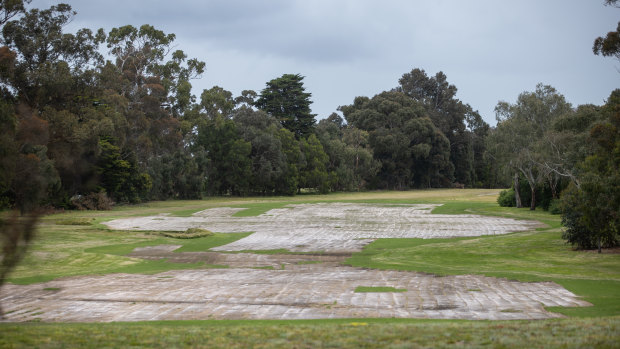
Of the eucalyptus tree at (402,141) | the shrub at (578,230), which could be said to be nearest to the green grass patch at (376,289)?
the shrub at (578,230)

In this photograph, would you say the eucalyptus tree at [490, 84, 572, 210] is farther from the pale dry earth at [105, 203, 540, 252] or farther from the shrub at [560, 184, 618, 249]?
the shrub at [560, 184, 618, 249]

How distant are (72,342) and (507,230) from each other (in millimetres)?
25880

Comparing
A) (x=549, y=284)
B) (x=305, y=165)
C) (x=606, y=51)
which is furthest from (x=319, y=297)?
(x=305, y=165)

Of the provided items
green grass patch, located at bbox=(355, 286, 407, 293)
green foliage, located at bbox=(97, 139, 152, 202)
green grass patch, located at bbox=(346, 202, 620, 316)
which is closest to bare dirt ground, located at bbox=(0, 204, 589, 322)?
green grass patch, located at bbox=(355, 286, 407, 293)

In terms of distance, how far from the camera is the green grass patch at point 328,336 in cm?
646

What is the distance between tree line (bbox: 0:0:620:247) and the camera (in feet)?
66.1

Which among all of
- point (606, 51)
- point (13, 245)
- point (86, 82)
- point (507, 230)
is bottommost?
point (507, 230)

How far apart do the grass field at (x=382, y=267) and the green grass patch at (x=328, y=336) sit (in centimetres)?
1

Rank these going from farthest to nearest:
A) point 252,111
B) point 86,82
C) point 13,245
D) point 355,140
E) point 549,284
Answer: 1. point 355,140
2. point 252,111
3. point 86,82
4. point 549,284
5. point 13,245

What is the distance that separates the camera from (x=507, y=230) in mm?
28734

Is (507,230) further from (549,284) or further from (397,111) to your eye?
(397,111)

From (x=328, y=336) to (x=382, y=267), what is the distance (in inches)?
405

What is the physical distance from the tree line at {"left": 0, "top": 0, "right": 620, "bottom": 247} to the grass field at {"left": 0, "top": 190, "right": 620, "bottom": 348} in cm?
205

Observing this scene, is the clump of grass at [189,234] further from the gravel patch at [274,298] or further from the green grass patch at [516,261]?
the gravel patch at [274,298]
